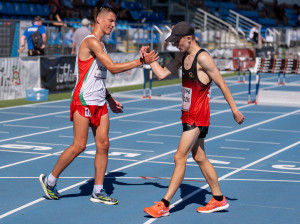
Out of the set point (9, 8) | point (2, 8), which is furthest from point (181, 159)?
point (9, 8)

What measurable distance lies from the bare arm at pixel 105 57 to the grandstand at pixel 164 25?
1160cm

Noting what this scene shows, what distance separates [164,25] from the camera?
33188mm

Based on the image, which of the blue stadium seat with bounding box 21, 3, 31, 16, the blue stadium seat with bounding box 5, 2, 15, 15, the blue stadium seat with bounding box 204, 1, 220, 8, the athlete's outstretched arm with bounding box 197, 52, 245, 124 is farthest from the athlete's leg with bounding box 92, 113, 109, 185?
the blue stadium seat with bounding box 204, 1, 220, 8

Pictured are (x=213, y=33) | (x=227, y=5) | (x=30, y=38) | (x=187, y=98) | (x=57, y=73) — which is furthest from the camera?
(x=227, y=5)

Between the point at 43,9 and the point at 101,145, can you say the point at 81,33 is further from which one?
the point at 101,145

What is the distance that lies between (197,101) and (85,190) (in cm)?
203

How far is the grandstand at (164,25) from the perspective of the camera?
874 inches

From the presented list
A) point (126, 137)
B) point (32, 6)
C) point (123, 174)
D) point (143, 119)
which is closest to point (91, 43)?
point (123, 174)

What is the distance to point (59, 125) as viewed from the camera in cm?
1443

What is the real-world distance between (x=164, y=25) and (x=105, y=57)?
26180mm

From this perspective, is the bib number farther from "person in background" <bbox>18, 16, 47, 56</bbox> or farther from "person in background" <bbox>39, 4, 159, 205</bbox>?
"person in background" <bbox>18, 16, 47, 56</bbox>

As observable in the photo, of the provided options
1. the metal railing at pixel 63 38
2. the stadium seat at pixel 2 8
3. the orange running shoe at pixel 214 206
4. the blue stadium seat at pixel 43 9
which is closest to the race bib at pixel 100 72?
the orange running shoe at pixel 214 206

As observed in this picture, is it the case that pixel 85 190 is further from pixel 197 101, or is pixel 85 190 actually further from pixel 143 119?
pixel 143 119

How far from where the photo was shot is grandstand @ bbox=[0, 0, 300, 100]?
72.8 feet
